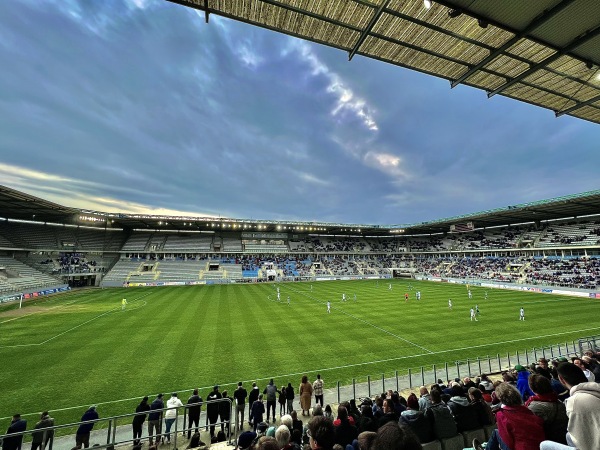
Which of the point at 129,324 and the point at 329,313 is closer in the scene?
the point at 129,324

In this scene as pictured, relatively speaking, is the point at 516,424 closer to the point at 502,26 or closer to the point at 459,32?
the point at 502,26

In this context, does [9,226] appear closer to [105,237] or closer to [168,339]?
[105,237]

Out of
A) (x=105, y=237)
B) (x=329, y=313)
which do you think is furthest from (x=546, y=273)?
(x=105, y=237)

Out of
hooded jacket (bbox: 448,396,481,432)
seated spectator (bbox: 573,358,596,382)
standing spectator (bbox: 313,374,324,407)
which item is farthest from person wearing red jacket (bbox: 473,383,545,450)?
standing spectator (bbox: 313,374,324,407)

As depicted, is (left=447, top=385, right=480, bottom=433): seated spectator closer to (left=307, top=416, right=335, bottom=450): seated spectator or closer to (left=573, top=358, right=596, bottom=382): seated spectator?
(left=573, top=358, right=596, bottom=382): seated spectator

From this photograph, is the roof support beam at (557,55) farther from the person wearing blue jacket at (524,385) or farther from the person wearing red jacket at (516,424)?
the person wearing red jacket at (516,424)

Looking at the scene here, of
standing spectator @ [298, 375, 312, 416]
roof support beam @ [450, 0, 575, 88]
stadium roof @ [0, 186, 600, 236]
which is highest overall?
stadium roof @ [0, 186, 600, 236]

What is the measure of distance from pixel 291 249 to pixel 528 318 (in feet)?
181

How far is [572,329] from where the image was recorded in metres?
18.7

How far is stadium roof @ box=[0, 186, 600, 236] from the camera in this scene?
4009cm

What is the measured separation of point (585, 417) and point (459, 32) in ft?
25.6

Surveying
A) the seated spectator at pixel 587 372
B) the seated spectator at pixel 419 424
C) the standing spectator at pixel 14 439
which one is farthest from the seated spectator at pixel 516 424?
the standing spectator at pixel 14 439

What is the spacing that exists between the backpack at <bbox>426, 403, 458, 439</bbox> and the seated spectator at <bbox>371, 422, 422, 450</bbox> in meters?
3.67

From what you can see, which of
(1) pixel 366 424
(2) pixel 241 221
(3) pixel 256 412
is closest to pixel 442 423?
(1) pixel 366 424
